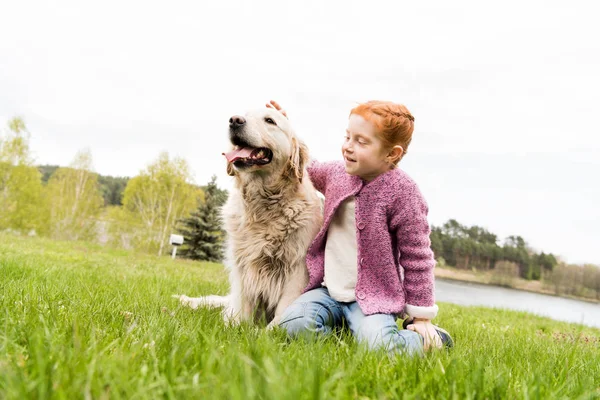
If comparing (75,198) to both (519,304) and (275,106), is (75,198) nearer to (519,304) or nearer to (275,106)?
(519,304)

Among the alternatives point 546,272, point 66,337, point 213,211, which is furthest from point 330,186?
point 546,272

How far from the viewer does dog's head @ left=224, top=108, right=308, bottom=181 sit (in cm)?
330

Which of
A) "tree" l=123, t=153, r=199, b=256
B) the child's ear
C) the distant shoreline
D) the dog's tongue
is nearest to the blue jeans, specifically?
the child's ear

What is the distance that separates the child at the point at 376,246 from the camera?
288 centimetres

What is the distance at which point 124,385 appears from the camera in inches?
42.7

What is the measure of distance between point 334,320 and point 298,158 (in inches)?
52.5

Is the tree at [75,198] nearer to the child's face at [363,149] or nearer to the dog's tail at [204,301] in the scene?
the dog's tail at [204,301]

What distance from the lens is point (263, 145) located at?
3.37 m

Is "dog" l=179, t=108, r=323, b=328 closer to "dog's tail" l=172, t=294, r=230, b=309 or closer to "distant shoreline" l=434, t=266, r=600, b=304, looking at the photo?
"dog's tail" l=172, t=294, r=230, b=309

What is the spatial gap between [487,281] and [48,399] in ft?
227

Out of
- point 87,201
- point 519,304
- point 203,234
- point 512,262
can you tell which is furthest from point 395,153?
point 512,262

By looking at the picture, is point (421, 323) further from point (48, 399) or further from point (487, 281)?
point (487, 281)

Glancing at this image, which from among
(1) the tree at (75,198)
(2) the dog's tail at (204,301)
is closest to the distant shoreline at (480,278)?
(1) the tree at (75,198)

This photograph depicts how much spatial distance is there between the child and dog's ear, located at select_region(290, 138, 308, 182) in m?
0.50
